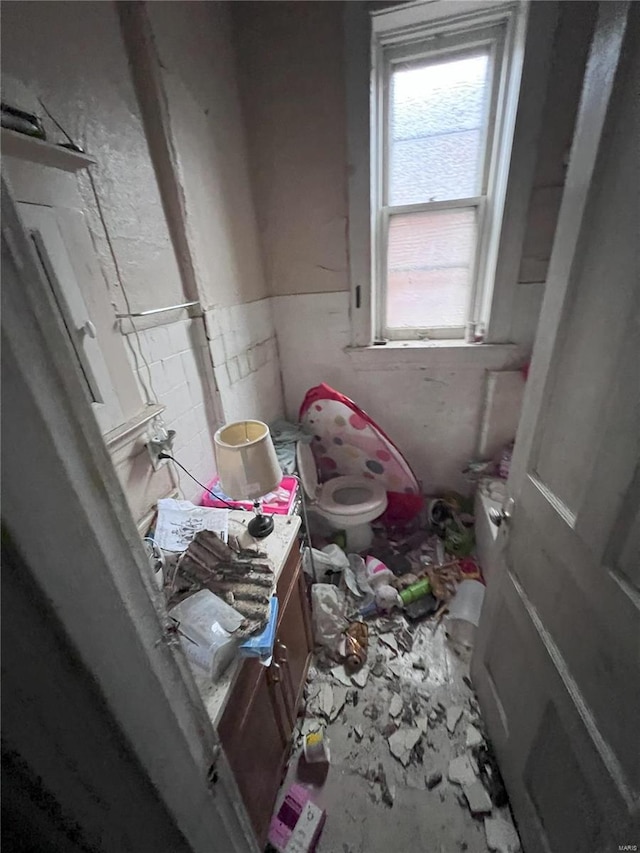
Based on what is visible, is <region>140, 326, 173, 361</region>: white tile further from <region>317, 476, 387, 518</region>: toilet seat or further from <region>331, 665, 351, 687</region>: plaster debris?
<region>331, 665, 351, 687</region>: plaster debris

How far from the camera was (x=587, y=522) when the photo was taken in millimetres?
641

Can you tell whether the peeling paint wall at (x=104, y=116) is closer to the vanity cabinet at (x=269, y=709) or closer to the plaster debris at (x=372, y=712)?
the vanity cabinet at (x=269, y=709)

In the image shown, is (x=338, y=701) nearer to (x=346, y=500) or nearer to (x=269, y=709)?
(x=269, y=709)

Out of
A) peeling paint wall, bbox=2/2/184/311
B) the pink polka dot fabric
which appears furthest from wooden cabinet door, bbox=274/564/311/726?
peeling paint wall, bbox=2/2/184/311

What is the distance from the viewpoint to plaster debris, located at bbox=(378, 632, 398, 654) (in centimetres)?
148

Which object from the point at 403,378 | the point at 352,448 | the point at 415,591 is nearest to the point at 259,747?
the point at 415,591

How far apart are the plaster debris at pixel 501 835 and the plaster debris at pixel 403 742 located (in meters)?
0.25

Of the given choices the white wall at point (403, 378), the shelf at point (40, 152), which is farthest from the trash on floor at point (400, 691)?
the shelf at point (40, 152)

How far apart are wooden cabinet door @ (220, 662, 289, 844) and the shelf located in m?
1.23

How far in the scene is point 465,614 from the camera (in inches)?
58.5

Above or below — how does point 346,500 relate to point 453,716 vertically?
above

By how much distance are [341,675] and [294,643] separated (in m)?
0.40

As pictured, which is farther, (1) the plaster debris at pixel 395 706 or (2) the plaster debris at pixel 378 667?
(2) the plaster debris at pixel 378 667

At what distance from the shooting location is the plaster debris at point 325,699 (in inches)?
50.7
